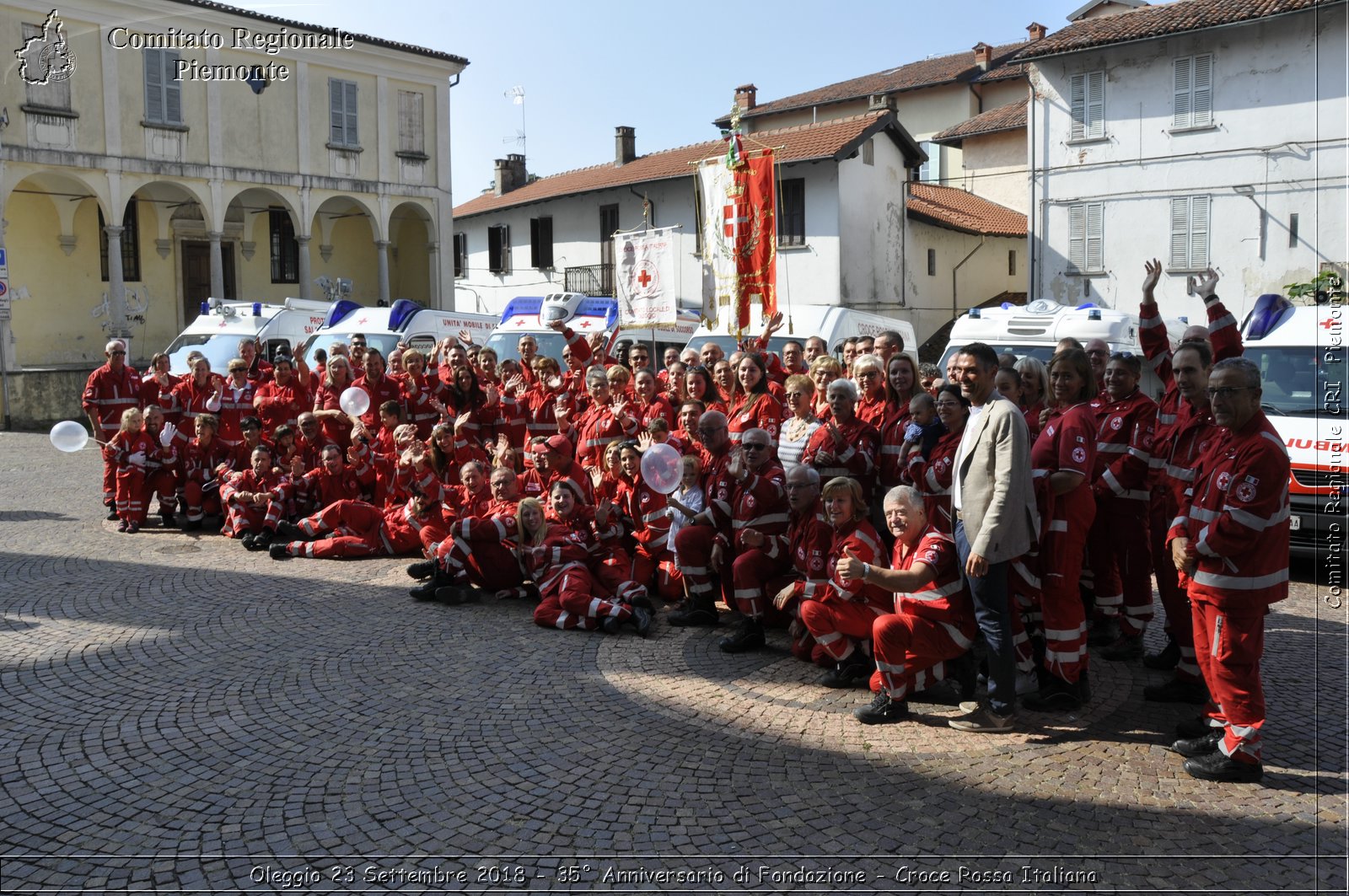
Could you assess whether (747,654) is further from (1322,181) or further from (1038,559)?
(1322,181)

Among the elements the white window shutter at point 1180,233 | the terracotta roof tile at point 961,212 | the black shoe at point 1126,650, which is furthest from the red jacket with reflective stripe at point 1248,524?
the terracotta roof tile at point 961,212

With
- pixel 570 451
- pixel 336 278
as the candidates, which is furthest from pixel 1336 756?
pixel 336 278

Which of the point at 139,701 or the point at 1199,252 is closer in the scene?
the point at 139,701

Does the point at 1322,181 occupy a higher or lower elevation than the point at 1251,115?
lower

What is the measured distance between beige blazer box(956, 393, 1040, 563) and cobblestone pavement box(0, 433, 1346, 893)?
41.5 inches

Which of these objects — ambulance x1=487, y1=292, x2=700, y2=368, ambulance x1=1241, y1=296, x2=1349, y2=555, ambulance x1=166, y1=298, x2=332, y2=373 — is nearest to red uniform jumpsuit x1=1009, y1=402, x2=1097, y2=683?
ambulance x1=1241, y1=296, x2=1349, y2=555

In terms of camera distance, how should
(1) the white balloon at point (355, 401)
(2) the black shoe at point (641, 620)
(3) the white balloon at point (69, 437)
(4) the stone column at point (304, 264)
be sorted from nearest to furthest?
1. (2) the black shoe at point (641, 620)
2. (3) the white balloon at point (69, 437)
3. (1) the white balloon at point (355, 401)
4. (4) the stone column at point (304, 264)

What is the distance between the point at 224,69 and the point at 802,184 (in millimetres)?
16113

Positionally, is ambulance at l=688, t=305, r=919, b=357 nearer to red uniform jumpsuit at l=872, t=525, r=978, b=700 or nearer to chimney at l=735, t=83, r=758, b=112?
red uniform jumpsuit at l=872, t=525, r=978, b=700

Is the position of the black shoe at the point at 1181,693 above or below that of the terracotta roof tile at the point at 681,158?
below

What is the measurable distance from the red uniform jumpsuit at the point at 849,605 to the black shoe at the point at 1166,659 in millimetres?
1852

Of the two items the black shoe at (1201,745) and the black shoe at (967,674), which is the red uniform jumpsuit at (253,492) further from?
the black shoe at (1201,745)

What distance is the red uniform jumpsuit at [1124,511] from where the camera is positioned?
663 centimetres

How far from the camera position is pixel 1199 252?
1016 inches
